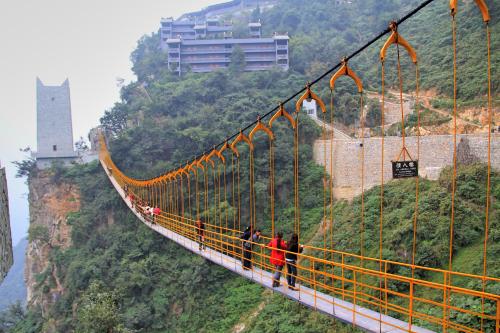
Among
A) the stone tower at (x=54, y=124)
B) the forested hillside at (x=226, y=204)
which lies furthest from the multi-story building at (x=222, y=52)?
the stone tower at (x=54, y=124)

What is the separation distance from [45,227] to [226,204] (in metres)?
10.2

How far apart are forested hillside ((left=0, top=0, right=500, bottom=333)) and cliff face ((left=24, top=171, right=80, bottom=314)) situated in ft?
2.36

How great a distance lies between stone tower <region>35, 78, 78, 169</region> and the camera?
24.3 m

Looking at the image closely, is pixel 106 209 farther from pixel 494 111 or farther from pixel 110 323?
pixel 494 111

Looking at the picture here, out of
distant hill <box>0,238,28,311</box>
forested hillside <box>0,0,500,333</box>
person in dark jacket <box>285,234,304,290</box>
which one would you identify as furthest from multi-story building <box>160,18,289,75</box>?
distant hill <box>0,238,28,311</box>

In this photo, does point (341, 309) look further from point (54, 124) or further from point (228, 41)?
point (228, 41)

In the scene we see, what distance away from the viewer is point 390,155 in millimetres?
13648

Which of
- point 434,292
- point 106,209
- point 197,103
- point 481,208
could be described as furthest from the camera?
point 197,103

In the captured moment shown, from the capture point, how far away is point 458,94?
15531 millimetres

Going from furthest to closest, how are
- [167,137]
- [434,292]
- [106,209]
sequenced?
[167,137]
[106,209]
[434,292]

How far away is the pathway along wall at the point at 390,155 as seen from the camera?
10.7 metres

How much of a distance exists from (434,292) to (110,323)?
24.4 ft

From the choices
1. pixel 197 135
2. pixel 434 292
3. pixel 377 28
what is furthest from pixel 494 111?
pixel 377 28

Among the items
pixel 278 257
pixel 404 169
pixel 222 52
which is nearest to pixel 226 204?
pixel 278 257
